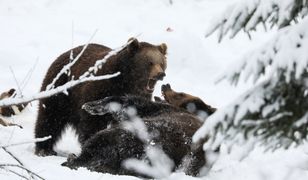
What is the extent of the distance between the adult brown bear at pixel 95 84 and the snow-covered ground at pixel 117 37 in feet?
1.19

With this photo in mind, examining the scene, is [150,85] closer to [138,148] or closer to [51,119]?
[51,119]

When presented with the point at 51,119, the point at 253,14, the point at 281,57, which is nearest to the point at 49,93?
the point at 253,14

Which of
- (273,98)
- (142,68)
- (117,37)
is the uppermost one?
(117,37)

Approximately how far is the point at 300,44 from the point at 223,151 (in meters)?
4.83

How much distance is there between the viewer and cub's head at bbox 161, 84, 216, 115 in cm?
789

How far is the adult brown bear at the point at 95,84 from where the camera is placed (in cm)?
784

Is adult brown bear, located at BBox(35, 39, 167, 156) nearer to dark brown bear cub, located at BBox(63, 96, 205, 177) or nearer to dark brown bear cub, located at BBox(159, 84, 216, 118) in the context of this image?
dark brown bear cub, located at BBox(159, 84, 216, 118)

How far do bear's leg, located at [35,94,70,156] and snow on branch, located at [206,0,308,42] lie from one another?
5.52 m

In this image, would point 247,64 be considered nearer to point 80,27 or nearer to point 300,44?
point 300,44

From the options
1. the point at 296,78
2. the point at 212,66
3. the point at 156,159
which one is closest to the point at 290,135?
the point at 296,78

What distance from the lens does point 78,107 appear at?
26.1ft

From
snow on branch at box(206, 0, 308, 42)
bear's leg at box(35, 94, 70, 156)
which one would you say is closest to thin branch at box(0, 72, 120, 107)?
snow on branch at box(206, 0, 308, 42)

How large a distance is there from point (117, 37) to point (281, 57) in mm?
11533

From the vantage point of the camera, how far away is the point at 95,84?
7.75 meters
